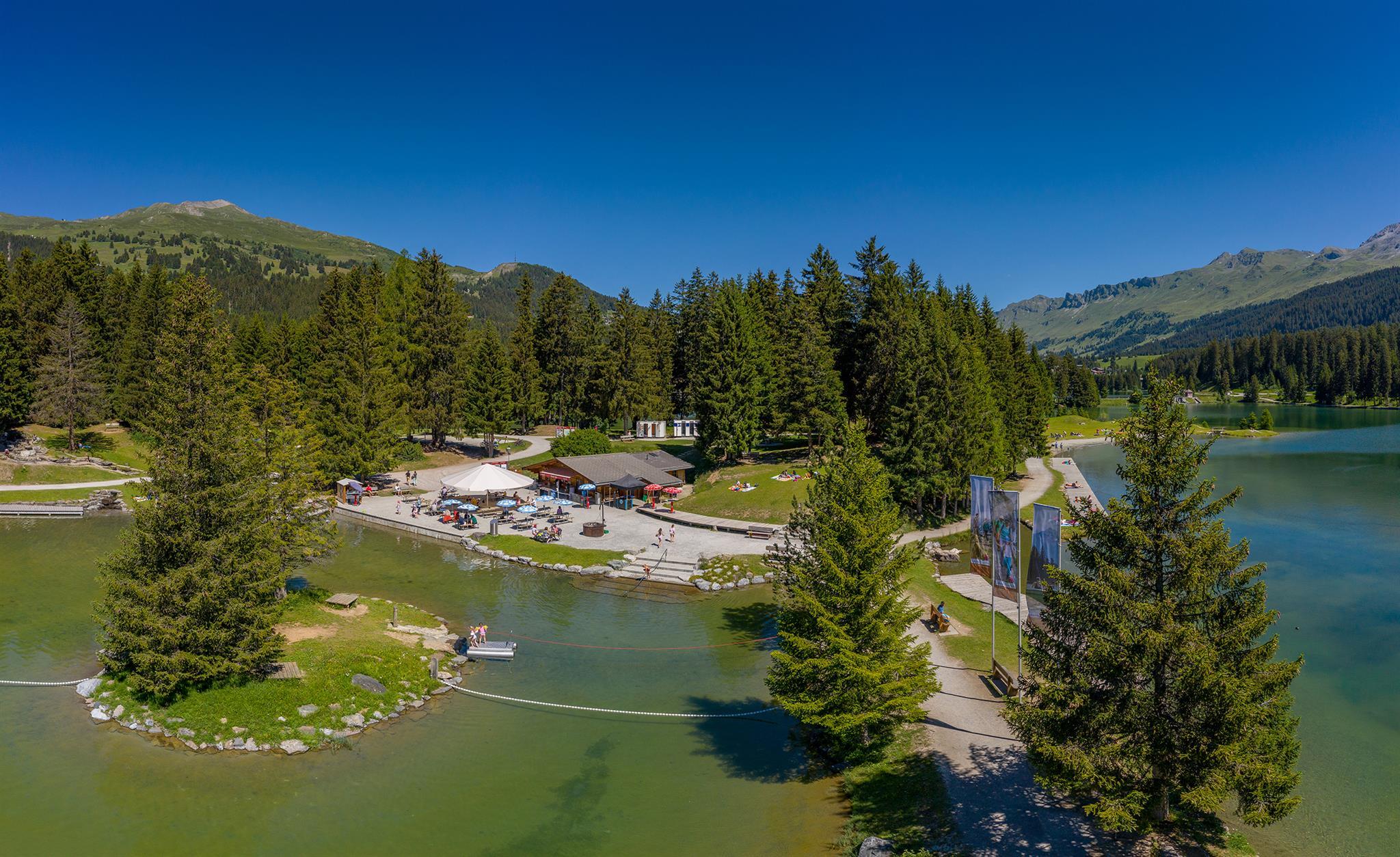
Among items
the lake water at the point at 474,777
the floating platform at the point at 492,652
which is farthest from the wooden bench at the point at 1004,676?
the floating platform at the point at 492,652

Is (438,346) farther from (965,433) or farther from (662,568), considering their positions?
(965,433)

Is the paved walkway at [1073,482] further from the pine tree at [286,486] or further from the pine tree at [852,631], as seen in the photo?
the pine tree at [286,486]

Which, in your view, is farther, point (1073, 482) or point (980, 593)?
point (1073, 482)

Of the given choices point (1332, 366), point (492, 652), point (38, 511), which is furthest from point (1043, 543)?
point (1332, 366)

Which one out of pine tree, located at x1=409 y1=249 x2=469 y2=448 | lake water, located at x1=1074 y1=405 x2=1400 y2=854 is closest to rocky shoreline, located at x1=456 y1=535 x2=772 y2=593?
lake water, located at x1=1074 y1=405 x2=1400 y2=854

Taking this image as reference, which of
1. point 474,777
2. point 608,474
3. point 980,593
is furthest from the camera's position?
point 608,474

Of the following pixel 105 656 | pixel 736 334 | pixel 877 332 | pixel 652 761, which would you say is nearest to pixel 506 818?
pixel 652 761

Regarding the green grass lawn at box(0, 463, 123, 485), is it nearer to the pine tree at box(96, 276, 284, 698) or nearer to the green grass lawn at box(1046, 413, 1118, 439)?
the pine tree at box(96, 276, 284, 698)

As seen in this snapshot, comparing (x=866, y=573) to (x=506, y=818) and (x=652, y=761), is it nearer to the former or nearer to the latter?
(x=652, y=761)
